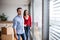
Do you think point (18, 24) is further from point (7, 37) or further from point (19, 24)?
point (7, 37)

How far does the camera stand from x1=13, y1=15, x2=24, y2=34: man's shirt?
397 centimetres

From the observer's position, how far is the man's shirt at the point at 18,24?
3.97 meters

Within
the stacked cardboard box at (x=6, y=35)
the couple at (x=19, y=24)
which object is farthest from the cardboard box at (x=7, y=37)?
the couple at (x=19, y=24)

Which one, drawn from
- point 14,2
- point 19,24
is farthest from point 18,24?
point 14,2

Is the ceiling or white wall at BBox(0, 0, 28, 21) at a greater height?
the ceiling

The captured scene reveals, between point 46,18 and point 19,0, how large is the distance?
6.09 m

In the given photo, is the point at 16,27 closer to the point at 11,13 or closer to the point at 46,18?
the point at 46,18

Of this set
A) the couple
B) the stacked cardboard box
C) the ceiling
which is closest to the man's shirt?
the couple

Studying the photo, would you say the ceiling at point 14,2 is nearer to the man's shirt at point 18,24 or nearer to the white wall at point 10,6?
the white wall at point 10,6

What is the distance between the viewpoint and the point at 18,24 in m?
4.04

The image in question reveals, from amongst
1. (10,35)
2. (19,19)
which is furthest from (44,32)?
(10,35)

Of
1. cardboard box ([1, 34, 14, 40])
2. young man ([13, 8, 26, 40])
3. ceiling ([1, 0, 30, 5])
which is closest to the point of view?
young man ([13, 8, 26, 40])

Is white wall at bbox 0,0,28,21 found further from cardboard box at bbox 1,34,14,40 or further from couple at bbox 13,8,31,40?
couple at bbox 13,8,31,40

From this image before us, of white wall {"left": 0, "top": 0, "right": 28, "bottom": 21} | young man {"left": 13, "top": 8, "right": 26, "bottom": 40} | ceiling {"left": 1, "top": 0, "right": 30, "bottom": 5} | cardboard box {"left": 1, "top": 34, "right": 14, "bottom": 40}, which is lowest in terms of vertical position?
cardboard box {"left": 1, "top": 34, "right": 14, "bottom": 40}
